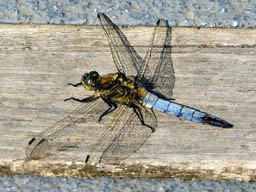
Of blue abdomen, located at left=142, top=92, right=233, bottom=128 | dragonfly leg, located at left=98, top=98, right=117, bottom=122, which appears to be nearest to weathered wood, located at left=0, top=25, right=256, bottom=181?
blue abdomen, located at left=142, top=92, right=233, bottom=128

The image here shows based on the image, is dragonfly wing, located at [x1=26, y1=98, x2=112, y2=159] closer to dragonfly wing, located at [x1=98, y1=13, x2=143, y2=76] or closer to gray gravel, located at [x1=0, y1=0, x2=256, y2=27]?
dragonfly wing, located at [x1=98, y1=13, x2=143, y2=76]

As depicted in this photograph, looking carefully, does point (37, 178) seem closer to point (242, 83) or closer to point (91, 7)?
point (91, 7)

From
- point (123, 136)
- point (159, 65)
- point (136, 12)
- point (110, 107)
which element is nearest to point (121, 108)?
point (110, 107)

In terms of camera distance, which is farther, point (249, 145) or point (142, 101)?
point (142, 101)

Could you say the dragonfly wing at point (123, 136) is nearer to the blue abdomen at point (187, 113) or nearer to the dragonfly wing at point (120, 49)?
the blue abdomen at point (187, 113)

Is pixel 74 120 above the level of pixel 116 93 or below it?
below

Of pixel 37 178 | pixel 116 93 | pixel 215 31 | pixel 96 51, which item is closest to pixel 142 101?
pixel 116 93
